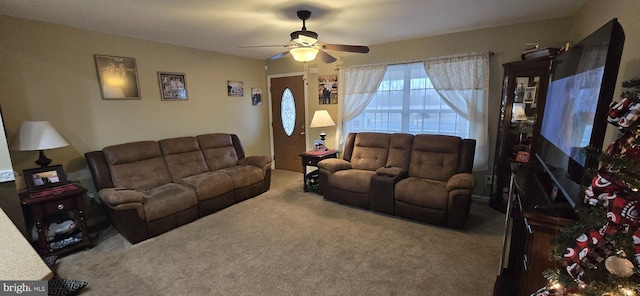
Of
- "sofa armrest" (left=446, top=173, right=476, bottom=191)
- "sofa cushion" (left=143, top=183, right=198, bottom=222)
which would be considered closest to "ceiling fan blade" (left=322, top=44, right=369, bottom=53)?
"sofa armrest" (left=446, top=173, right=476, bottom=191)

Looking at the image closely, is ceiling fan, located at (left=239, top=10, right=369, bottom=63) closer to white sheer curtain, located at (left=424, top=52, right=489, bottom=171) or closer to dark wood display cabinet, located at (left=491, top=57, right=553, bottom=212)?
white sheer curtain, located at (left=424, top=52, right=489, bottom=171)

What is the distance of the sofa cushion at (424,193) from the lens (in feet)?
9.39

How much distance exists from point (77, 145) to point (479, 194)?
17.0 ft

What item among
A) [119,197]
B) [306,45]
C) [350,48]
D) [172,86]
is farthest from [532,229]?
[172,86]

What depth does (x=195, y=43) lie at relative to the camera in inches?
152

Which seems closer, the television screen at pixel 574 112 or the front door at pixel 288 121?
the television screen at pixel 574 112

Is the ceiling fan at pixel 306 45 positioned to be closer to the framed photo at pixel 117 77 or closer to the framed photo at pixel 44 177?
the framed photo at pixel 117 77

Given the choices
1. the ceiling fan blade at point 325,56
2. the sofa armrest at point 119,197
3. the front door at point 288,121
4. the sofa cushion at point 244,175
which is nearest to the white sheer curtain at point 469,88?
the ceiling fan blade at point 325,56

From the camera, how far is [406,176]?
3.49 metres

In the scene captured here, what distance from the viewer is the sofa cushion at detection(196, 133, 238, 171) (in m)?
4.11

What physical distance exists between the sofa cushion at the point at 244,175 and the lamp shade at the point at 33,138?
1.77 metres

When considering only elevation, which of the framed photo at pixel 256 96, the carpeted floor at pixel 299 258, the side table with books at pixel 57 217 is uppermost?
the framed photo at pixel 256 96

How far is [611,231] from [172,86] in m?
4.54

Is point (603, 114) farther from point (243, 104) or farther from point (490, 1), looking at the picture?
point (243, 104)
